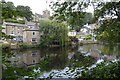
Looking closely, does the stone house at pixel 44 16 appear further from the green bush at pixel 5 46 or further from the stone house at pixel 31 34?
the green bush at pixel 5 46

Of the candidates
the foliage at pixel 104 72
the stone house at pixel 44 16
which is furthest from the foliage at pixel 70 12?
the foliage at pixel 104 72

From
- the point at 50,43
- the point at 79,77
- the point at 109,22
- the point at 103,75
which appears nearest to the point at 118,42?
the point at 109,22

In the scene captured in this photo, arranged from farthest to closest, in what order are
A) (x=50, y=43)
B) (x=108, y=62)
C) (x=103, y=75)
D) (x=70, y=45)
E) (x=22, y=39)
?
(x=70, y=45)
(x=50, y=43)
(x=22, y=39)
(x=108, y=62)
(x=103, y=75)

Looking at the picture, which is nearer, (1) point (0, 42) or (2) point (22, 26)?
(1) point (0, 42)

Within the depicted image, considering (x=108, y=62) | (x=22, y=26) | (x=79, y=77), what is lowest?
(x=79, y=77)

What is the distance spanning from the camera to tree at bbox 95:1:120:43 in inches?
64.0

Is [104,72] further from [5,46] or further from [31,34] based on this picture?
[5,46]

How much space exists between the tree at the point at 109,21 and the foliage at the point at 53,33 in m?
0.34

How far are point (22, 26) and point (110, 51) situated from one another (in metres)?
0.88

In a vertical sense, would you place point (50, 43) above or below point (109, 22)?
below

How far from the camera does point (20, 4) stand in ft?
5.39

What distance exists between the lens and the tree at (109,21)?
5.33ft

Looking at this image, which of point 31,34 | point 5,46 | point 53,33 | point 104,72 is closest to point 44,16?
point 31,34

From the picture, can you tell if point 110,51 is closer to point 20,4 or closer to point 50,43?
point 50,43
